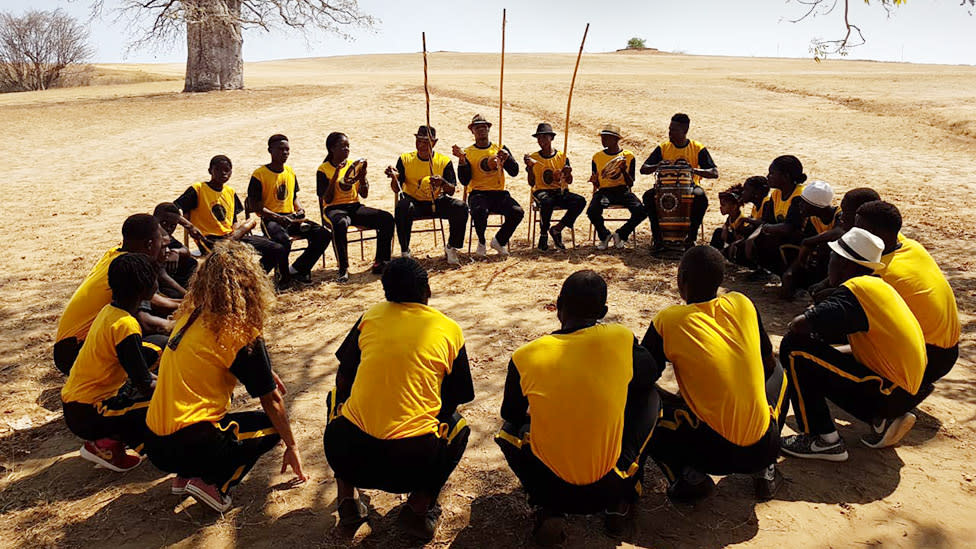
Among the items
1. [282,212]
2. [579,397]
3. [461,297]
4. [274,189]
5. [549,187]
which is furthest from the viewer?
[549,187]

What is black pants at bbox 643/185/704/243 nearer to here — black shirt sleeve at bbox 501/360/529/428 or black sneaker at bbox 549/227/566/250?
black sneaker at bbox 549/227/566/250

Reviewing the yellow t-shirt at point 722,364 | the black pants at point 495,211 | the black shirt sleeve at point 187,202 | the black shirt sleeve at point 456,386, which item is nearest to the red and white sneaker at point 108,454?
the black shirt sleeve at point 456,386

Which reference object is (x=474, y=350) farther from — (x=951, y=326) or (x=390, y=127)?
(x=390, y=127)

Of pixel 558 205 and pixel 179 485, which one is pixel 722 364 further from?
pixel 558 205

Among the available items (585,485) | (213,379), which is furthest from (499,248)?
(585,485)

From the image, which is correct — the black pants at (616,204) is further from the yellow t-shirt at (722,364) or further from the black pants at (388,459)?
the black pants at (388,459)

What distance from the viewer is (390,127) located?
17.3 meters

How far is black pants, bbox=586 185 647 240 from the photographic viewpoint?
8891mm

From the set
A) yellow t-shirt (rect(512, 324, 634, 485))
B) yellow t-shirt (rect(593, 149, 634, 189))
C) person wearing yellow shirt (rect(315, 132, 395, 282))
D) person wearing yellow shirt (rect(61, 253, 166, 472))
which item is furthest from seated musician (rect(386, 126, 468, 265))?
yellow t-shirt (rect(512, 324, 634, 485))

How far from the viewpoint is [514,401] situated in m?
3.44

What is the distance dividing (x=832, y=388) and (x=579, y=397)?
6.43ft

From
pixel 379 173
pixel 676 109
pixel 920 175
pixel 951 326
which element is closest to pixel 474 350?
pixel 951 326

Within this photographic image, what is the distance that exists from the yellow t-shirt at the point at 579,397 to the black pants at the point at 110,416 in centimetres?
238

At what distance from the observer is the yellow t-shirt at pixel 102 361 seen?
12.5 feet
